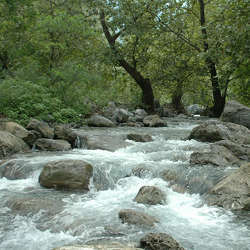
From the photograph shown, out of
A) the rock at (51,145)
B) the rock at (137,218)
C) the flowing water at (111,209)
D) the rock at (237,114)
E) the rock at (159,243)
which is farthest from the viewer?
the rock at (237,114)

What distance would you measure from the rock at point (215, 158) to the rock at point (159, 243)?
3.54 metres

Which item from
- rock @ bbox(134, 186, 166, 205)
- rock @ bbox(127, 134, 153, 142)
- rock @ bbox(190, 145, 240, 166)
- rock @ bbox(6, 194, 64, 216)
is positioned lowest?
rock @ bbox(6, 194, 64, 216)

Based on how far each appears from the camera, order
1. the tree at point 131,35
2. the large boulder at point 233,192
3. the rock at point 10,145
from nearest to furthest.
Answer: the large boulder at point 233,192, the rock at point 10,145, the tree at point 131,35

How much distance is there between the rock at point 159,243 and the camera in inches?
145

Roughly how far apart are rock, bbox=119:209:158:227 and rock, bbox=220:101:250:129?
835cm

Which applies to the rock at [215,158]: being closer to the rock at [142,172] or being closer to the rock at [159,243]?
the rock at [142,172]

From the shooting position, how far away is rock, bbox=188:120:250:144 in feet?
31.3

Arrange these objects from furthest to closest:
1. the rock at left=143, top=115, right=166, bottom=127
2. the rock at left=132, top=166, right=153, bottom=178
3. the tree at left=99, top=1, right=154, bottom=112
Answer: the tree at left=99, top=1, right=154, bottom=112 → the rock at left=143, top=115, right=166, bottom=127 → the rock at left=132, top=166, right=153, bottom=178

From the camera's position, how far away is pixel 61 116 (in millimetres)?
13258

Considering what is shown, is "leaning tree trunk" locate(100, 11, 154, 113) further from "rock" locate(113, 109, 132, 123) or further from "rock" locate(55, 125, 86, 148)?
"rock" locate(55, 125, 86, 148)

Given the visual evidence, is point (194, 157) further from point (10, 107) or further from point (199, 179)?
point (10, 107)

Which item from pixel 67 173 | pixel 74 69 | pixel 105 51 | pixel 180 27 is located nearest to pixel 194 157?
pixel 67 173

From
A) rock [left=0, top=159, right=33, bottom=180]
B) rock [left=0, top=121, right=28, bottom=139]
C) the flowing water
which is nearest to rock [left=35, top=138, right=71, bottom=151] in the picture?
rock [left=0, top=121, right=28, bottom=139]

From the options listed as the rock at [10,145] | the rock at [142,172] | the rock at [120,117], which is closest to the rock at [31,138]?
the rock at [10,145]
